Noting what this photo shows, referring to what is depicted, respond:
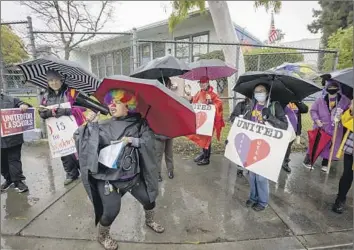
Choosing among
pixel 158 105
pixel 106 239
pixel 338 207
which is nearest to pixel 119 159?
pixel 158 105

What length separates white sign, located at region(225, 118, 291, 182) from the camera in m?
3.28

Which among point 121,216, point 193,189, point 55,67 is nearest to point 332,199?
point 193,189

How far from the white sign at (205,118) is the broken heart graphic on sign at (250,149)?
121 centimetres

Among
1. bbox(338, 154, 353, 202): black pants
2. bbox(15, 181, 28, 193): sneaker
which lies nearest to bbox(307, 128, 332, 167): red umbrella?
bbox(338, 154, 353, 202): black pants

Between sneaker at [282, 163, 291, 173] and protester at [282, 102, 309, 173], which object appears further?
sneaker at [282, 163, 291, 173]

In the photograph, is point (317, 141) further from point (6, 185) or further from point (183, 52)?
point (183, 52)

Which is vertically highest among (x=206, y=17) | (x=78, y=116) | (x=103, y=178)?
(x=206, y=17)

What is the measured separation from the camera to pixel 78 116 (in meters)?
4.14

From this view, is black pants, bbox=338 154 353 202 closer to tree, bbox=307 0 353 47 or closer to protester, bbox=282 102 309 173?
protester, bbox=282 102 309 173

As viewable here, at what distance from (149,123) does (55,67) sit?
193cm

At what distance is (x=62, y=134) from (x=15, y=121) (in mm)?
639

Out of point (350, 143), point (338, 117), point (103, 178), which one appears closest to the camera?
point (103, 178)

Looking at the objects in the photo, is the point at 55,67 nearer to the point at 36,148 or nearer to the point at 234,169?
the point at 36,148

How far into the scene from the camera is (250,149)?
3.51 m
